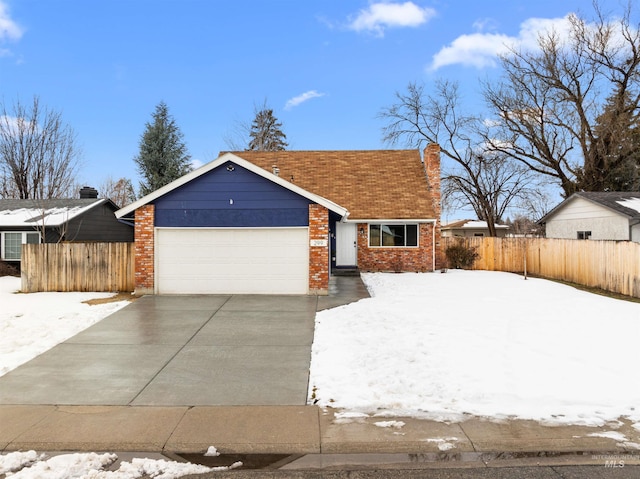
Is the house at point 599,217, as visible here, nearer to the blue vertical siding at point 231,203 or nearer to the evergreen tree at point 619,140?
the evergreen tree at point 619,140

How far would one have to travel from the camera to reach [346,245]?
18703 mm

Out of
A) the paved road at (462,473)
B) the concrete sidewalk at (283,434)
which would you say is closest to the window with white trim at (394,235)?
the concrete sidewalk at (283,434)

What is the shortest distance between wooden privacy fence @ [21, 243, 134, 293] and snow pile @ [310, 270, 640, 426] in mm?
6980

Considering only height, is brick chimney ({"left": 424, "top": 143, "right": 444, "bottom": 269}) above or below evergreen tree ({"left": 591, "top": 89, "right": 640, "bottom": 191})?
below

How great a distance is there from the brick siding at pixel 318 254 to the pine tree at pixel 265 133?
28177mm

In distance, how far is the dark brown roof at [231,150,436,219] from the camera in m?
19.0

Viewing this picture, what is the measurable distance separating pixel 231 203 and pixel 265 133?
28879 millimetres

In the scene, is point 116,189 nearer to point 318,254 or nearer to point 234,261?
point 234,261

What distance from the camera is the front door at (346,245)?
61.3ft

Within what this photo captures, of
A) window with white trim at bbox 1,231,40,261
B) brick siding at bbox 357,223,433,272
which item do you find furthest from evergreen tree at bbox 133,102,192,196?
brick siding at bbox 357,223,433,272

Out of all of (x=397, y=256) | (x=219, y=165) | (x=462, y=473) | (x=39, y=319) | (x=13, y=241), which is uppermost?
(x=219, y=165)

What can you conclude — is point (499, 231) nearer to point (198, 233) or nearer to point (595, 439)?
point (198, 233)

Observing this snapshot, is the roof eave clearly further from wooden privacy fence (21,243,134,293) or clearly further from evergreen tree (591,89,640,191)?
evergreen tree (591,89,640,191)

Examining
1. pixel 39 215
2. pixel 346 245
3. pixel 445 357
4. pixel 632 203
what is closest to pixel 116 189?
pixel 39 215
